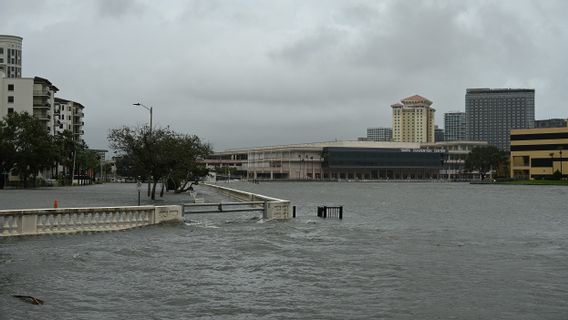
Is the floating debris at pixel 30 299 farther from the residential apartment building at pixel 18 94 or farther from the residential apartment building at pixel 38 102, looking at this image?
the residential apartment building at pixel 18 94

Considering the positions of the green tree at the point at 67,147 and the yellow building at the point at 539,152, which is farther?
the yellow building at the point at 539,152

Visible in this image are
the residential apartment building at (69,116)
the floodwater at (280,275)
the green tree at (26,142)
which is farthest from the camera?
the residential apartment building at (69,116)

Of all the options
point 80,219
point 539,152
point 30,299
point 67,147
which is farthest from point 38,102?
point 539,152

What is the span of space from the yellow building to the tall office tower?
16041cm

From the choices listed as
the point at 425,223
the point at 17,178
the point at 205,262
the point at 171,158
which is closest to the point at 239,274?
the point at 205,262

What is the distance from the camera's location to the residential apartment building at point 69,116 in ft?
516

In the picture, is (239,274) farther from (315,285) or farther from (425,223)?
(425,223)

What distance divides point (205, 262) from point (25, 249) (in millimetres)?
6786

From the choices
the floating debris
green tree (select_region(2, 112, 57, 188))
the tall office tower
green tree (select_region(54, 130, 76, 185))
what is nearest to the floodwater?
the floating debris

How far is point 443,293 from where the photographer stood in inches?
625

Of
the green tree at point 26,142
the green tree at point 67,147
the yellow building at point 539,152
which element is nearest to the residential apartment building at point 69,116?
the green tree at point 67,147

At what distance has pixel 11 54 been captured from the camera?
195000 millimetres

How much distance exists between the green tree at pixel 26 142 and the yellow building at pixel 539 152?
134 metres

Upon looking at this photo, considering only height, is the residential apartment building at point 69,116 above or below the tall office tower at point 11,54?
below
